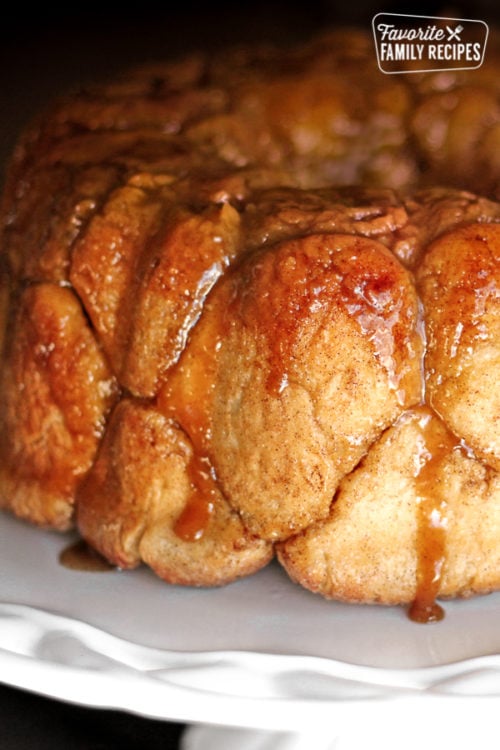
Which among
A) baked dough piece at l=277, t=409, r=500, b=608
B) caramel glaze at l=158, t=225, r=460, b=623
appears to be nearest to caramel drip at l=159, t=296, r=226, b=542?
caramel glaze at l=158, t=225, r=460, b=623

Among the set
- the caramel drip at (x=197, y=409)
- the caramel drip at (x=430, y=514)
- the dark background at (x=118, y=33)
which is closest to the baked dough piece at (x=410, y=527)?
the caramel drip at (x=430, y=514)

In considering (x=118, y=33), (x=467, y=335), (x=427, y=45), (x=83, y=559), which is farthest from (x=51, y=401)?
(x=118, y=33)

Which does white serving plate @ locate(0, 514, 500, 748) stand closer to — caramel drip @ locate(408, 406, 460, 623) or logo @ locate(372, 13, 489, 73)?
caramel drip @ locate(408, 406, 460, 623)

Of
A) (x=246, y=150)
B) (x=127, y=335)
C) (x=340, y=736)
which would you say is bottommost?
(x=340, y=736)

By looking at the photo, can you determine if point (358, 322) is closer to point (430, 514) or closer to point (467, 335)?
point (467, 335)

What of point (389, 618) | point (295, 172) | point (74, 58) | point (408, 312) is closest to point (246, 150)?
point (295, 172)

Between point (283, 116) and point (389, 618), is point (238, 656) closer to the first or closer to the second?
point (389, 618)
